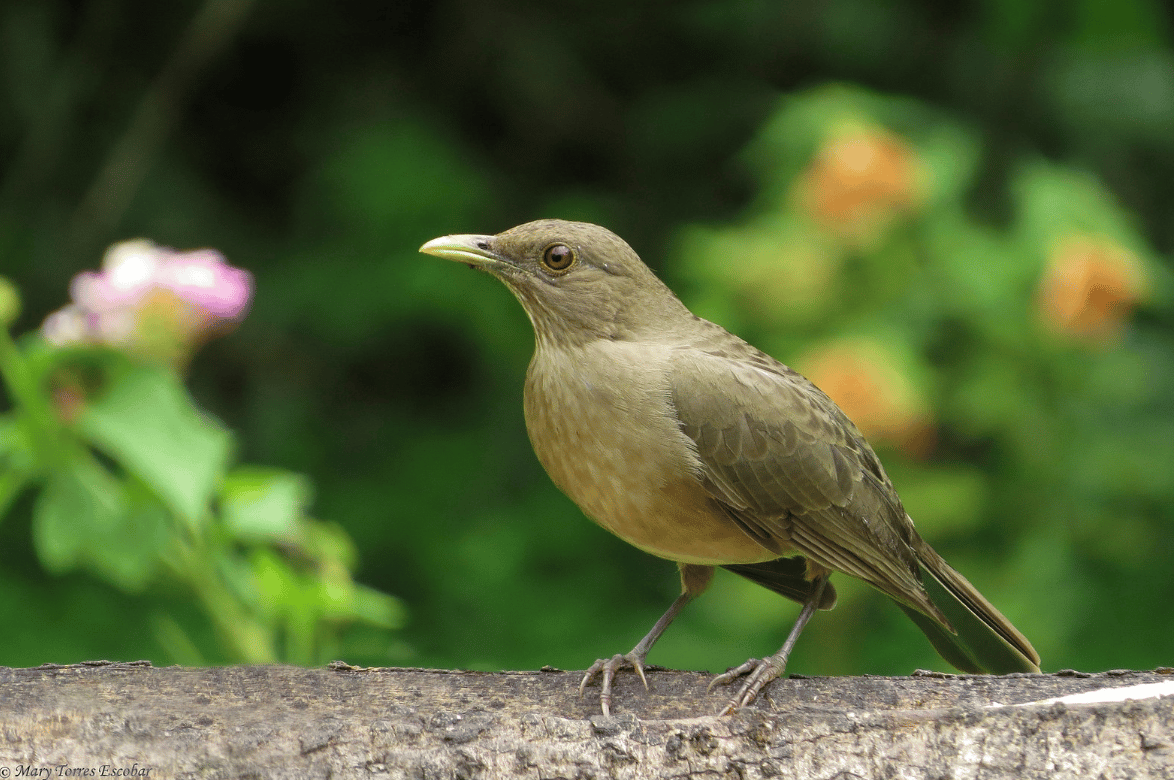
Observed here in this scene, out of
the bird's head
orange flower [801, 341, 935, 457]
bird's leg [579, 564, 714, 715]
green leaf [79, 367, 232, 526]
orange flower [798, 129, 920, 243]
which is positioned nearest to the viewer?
bird's leg [579, 564, 714, 715]

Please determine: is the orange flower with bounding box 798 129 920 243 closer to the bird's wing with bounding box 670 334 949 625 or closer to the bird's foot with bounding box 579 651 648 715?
the bird's wing with bounding box 670 334 949 625

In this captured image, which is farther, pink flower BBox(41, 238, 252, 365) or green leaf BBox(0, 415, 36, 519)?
pink flower BBox(41, 238, 252, 365)

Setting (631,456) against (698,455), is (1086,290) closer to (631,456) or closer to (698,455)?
(698,455)

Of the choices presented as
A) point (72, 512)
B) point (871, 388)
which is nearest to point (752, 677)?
point (871, 388)

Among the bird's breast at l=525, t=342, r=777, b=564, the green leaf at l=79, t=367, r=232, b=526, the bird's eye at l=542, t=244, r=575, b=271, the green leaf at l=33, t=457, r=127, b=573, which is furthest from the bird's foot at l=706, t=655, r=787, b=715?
the green leaf at l=33, t=457, r=127, b=573

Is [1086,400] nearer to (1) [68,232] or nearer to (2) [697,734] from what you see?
(2) [697,734]

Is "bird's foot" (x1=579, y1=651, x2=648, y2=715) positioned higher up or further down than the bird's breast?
further down

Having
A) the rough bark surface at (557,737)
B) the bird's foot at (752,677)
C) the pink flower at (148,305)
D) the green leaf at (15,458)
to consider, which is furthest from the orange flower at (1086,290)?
the green leaf at (15,458)

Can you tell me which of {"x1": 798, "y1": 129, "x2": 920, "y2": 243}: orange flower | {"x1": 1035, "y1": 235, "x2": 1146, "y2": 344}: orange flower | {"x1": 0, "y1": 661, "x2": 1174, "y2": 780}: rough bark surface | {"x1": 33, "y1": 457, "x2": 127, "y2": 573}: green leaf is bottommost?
{"x1": 0, "y1": 661, "x2": 1174, "y2": 780}: rough bark surface
